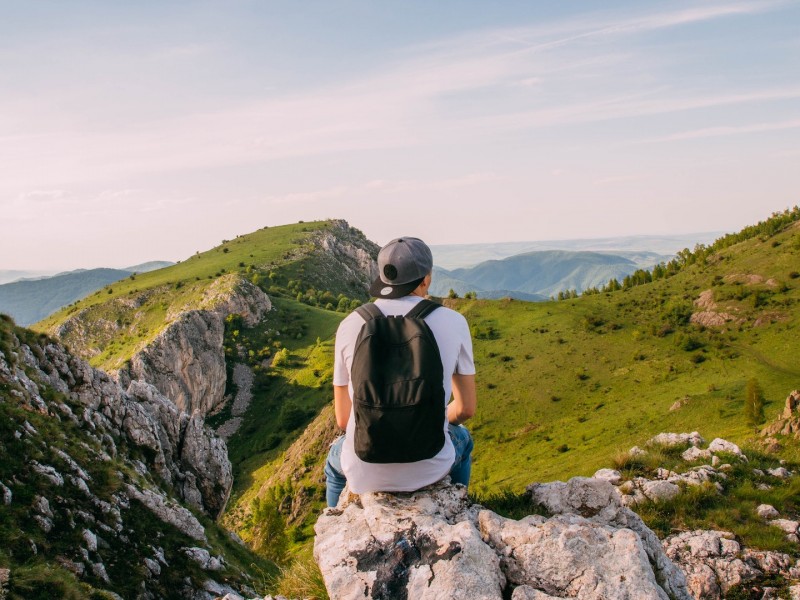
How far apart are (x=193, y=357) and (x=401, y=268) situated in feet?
451

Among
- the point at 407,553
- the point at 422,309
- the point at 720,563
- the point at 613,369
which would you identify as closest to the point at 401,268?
the point at 422,309

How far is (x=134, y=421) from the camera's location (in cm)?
2641

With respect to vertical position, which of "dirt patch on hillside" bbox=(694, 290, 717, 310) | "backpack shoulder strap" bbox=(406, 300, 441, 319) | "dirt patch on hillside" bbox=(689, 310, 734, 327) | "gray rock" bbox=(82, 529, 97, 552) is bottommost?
"dirt patch on hillside" bbox=(689, 310, 734, 327)

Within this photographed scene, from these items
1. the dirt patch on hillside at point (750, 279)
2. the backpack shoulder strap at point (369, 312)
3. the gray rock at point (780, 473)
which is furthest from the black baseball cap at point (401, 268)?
the dirt patch on hillside at point (750, 279)

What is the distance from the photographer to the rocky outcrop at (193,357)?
12344 centimetres

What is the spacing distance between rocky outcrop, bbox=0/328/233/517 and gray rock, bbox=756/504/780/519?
19.7 metres

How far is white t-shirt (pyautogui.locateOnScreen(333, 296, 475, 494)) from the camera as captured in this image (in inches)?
281

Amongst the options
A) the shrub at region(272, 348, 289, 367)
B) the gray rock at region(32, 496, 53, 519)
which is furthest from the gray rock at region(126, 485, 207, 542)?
the shrub at region(272, 348, 289, 367)

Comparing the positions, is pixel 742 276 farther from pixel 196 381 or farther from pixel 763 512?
pixel 196 381

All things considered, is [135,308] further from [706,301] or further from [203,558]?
[203,558]

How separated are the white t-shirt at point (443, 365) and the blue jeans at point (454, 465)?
0.77 metres

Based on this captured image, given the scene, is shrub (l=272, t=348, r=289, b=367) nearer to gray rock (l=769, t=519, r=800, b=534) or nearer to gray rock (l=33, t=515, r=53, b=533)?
gray rock (l=33, t=515, r=53, b=533)

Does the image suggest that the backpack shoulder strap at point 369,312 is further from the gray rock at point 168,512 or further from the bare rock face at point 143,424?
the gray rock at point 168,512

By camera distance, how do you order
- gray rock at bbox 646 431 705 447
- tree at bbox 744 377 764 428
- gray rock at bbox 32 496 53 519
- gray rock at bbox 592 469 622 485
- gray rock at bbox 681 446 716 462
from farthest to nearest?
tree at bbox 744 377 764 428 → gray rock at bbox 646 431 705 447 → gray rock at bbox 681 446 716 462 → gray rock at bbox 32 496 53 519 → gray rock at bbox 592 469 622 485
